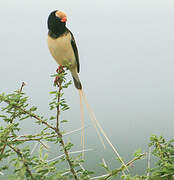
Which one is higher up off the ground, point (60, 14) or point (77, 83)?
point (60, 14)

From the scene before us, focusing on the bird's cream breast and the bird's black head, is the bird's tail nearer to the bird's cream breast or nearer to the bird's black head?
the bird's cream breast

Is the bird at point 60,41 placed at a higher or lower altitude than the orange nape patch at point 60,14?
lower

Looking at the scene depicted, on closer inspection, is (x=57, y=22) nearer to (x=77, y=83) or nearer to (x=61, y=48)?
(x=61, y=48)

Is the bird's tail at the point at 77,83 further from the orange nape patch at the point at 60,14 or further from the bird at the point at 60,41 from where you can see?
the orange nape patch at the point at 60,14

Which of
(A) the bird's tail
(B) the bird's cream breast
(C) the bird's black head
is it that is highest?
(C) the bird's black head

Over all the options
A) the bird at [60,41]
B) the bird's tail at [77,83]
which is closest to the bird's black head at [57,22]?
the bird at [60,41]

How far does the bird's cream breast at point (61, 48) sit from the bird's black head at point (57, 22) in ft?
0.14

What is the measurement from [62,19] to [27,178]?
3.22 feet

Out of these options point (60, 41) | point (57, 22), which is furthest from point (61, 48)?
point (57, 22)

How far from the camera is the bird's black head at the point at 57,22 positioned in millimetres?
1354

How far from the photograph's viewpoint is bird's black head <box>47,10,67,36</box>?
1.35 meters

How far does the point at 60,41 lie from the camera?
1.45 metres

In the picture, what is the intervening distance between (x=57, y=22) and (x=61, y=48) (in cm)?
16

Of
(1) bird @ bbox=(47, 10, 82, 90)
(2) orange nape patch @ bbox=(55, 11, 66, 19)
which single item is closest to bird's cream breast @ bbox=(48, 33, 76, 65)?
(1) bird @ bbox=(47, 10, 82, 90)
